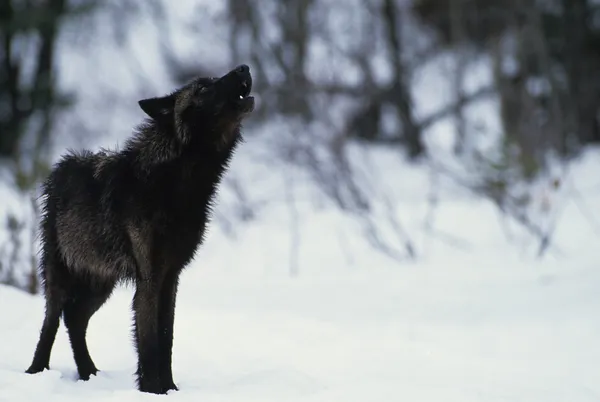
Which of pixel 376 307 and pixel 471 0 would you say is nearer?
pixel 376 307

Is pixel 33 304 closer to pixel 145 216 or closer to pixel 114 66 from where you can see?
pixel 145 216

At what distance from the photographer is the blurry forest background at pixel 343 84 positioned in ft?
50.0

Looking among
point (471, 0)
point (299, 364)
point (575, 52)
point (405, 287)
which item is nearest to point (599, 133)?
point (575, 52)

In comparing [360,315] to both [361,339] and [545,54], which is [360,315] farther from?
[545,54]

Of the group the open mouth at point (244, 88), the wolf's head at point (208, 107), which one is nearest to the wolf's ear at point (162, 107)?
the wolf's head at point (208, 107)

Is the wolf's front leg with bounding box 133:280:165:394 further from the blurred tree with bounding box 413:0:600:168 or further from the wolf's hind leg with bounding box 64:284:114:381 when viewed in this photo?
the blurred tree with bounding box 413:0:600:168

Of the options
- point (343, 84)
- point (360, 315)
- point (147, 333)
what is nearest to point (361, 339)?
point (360, 315)

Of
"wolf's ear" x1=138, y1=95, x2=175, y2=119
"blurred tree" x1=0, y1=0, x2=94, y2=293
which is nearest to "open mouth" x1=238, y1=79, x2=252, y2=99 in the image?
"wolf's ear" x1=138, y1=95, x2=175, y2=119

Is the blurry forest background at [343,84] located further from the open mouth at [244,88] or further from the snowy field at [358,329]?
the open mouth at [244,88]

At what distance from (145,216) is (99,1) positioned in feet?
65.8

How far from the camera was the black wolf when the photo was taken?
513 centimetres

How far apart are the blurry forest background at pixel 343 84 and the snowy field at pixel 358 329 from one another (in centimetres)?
87

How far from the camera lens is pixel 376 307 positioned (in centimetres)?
982

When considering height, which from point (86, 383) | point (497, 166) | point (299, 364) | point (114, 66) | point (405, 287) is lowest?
point (86, 383)
